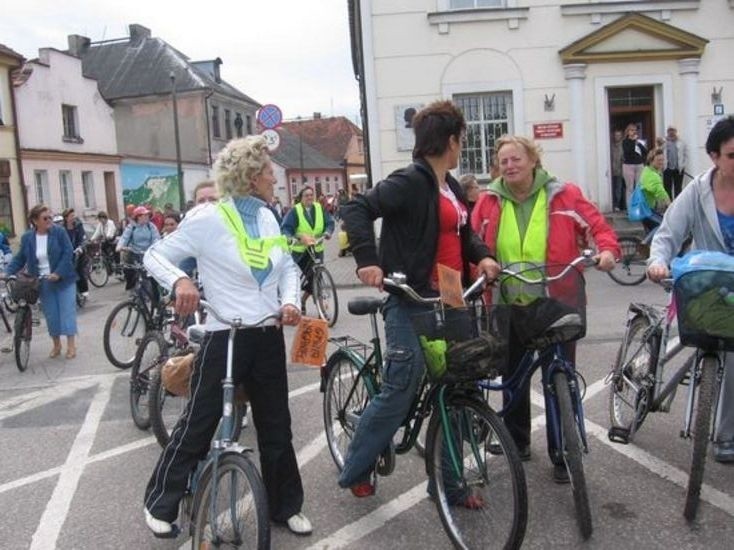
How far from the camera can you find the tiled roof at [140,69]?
1860 inches

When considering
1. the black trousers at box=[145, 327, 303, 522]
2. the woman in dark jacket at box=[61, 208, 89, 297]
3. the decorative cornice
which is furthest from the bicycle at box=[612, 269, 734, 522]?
the decorative cornice

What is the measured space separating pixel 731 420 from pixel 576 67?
516 inches

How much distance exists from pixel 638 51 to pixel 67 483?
48.1 ft

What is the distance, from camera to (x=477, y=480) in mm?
3545

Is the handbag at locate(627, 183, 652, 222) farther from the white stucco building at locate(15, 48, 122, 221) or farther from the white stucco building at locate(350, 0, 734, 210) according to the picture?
the white stucco building at locate(15, 48, 122, 221)

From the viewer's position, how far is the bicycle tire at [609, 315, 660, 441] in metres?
4.70

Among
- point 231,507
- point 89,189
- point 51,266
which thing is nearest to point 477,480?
point 231,507

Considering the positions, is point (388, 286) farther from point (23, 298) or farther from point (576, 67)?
point (576, 67)

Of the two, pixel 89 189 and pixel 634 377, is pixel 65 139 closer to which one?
pixel 89 189

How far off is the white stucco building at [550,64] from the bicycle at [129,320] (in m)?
8.98

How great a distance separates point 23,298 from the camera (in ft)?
28.2

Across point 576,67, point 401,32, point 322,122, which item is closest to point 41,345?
point 401,32

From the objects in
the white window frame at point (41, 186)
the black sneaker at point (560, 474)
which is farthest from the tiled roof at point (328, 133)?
the black sneaker at point (560, 474)

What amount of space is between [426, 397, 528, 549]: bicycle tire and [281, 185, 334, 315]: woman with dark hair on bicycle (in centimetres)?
651
